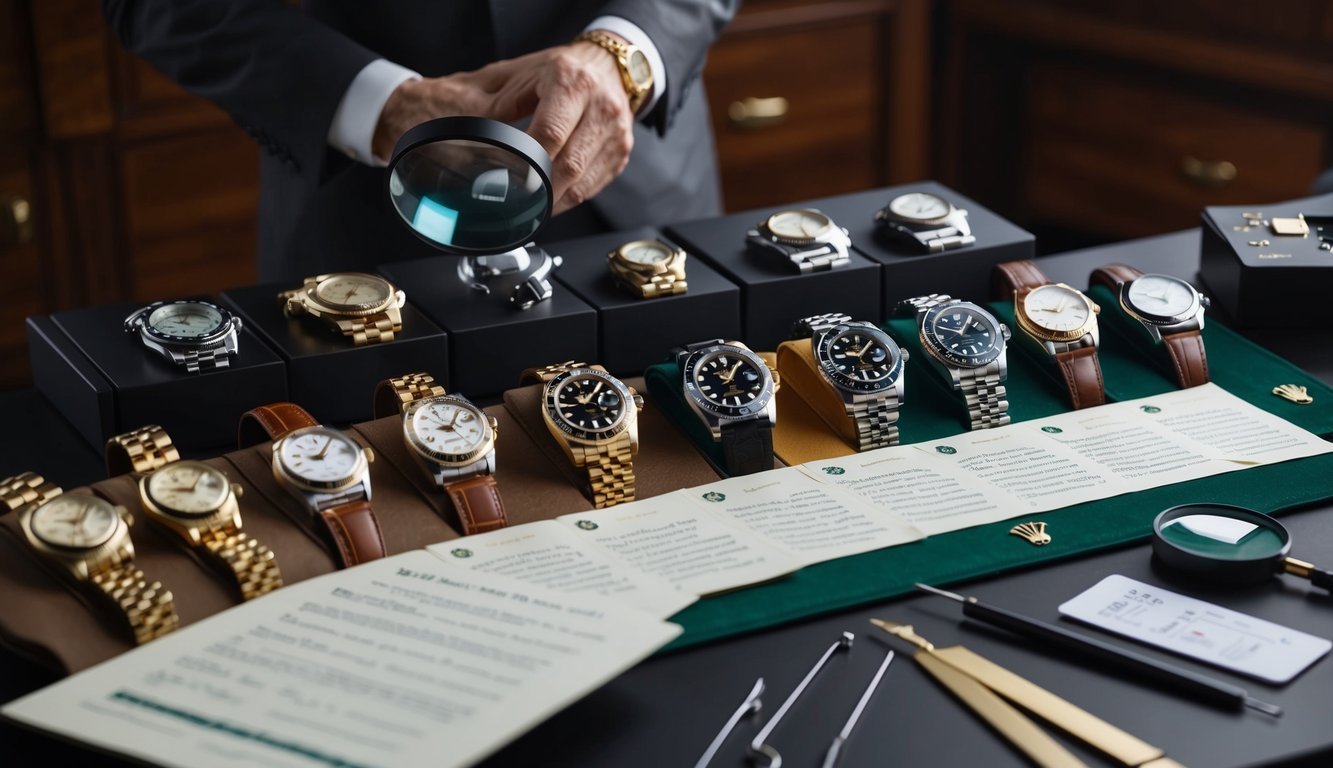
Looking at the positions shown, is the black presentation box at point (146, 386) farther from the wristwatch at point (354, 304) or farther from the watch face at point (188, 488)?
the watch face at point (188, 488)

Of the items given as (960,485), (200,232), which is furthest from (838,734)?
(200,232)

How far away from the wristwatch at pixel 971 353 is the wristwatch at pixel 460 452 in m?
0.47

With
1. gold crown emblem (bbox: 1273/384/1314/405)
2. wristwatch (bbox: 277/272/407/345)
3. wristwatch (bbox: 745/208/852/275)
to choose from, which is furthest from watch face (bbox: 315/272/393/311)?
gold crown emblem (bbox: 1273/384/1314/405)

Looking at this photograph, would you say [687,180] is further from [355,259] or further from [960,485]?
[960,485]

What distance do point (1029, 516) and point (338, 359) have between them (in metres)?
0.69

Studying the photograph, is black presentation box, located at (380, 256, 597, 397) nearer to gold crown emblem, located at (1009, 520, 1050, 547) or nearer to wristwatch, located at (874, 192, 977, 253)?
wristwatch, located at (874, 192, 977, 253)

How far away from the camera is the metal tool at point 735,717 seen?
1.08 metres

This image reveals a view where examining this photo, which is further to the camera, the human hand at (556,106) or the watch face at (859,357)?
the human hand at (556,106)

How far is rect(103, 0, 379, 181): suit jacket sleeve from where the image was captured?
6.15 feet

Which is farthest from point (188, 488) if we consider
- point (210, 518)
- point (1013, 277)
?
point (1013, 277)

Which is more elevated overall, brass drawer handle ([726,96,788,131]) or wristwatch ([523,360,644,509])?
wristwatch ([523,360,644,509])

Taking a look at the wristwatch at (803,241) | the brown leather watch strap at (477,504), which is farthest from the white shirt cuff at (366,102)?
the brown leather watch strap at (477,504)

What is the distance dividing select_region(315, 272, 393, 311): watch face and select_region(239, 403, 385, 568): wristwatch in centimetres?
24

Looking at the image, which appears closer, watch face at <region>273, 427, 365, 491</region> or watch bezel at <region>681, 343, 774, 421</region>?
watch face at <region>273, 427, 365, 491</region>
